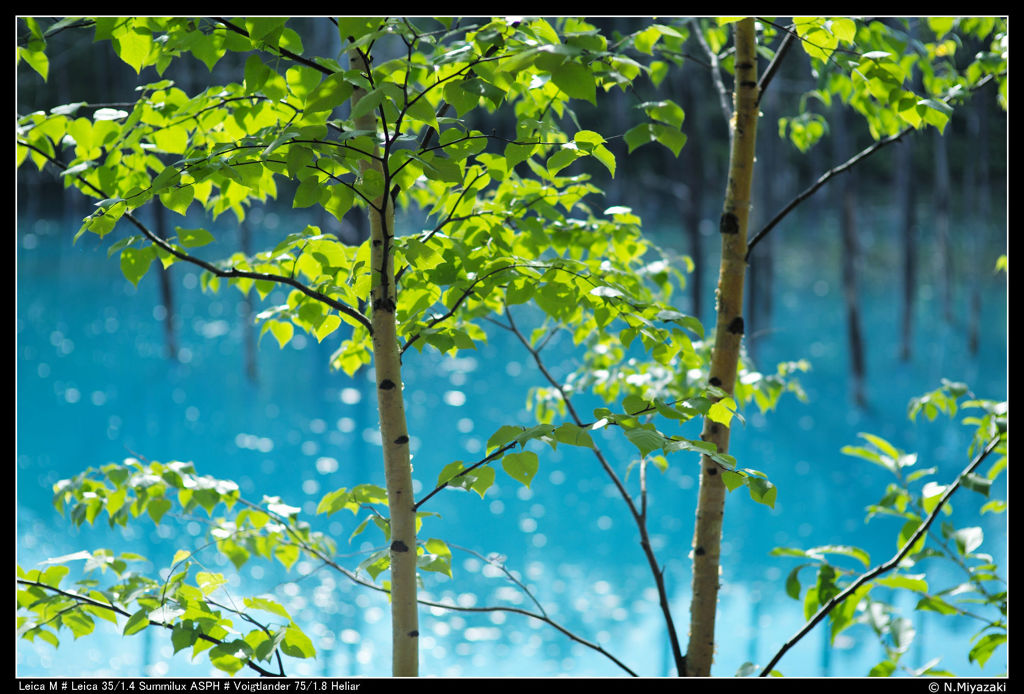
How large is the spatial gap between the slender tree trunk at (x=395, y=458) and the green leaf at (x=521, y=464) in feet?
0.62

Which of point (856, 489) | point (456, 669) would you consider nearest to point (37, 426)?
point (456, 669)

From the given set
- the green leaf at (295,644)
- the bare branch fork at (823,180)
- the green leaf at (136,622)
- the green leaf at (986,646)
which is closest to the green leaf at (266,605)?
the green leaf at (295,644)

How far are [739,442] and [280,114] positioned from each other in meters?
6.09

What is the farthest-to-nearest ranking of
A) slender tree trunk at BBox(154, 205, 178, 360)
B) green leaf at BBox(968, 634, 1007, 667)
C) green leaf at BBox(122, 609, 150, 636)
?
1. slender tree trunk at BBox(154, 205, 178, 360)
2. green leaf at BBox(968, 634, 1007, 667)
3. green leaf at BBox(122, 609, 150, 636)

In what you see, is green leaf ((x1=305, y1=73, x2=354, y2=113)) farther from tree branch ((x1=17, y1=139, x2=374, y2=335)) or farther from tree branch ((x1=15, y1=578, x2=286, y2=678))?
tree branch ((x1=15, y1=578, x2=286, y2=678))

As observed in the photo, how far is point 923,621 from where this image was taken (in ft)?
13.3

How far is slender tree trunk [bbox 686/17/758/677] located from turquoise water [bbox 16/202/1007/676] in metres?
0.72

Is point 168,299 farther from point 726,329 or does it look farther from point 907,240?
point 726,329

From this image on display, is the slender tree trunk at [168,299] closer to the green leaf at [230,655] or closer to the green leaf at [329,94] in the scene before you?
the green leaf at [230,655]

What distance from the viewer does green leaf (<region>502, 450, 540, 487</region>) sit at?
3.28 feet

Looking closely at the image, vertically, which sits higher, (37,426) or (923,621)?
(37,426)

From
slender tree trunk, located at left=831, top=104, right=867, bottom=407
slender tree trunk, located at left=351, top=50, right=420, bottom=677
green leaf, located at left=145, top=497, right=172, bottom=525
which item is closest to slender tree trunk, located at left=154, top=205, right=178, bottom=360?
slender tree trunk, located at left=831, top=104, right=867, bottom=407

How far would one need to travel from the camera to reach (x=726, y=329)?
1.48 m
